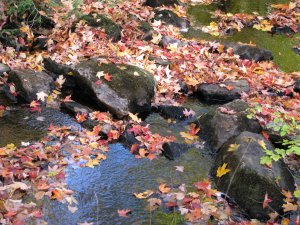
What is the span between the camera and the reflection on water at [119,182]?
430 centimetres

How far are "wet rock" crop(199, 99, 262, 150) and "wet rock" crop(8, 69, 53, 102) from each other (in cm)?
293

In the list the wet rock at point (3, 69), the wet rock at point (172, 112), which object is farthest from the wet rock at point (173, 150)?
the wet rock at point (3, 69)

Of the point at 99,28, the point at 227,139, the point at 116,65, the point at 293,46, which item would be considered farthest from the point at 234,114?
the point at 293,46

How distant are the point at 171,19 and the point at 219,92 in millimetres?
4223

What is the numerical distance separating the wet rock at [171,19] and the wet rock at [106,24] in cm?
187

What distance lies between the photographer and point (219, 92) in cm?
711

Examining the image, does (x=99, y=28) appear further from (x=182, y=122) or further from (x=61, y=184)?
→ (x=61, y=184)

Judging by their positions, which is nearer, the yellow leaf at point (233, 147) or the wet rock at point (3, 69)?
the yellow leaf at point (233, 147)

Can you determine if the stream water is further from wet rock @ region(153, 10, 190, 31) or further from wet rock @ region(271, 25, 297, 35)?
wet rock @ region(271, 25, 297, 35)

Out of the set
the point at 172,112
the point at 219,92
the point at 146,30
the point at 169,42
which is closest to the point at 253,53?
the point at 169,42

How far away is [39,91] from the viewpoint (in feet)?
21.4

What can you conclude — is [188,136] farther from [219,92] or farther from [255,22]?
[255,22]

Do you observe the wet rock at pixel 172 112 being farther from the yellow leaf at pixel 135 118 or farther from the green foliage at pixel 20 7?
the green foliage at pixel 20 7

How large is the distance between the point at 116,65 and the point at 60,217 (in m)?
3.43
